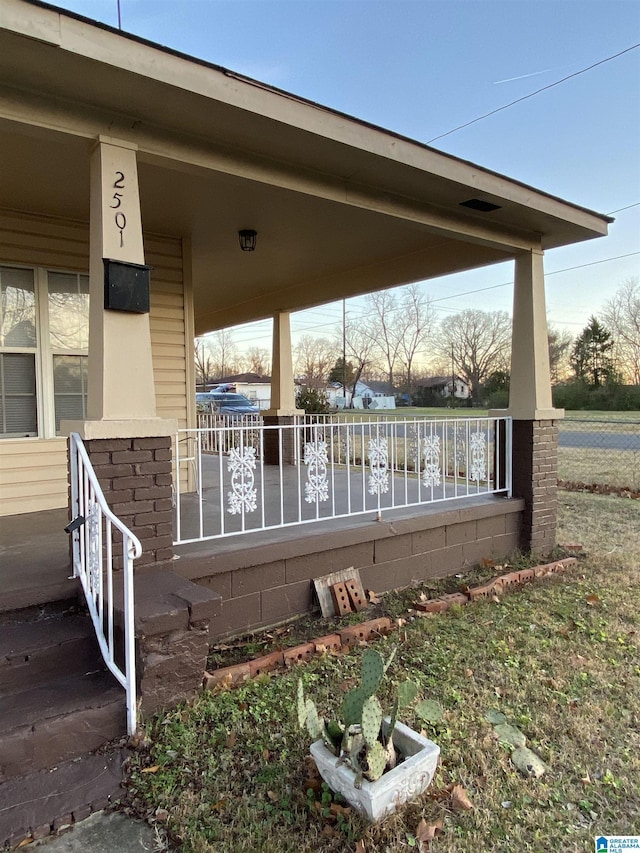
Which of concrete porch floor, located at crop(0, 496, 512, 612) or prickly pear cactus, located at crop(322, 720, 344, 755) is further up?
concrete porch floor, located at crop(0, 496, 512, 612)

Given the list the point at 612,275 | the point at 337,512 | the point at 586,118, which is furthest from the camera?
the point at 612,275

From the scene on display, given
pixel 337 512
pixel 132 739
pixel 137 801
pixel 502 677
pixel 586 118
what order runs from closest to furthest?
pixel 137 801
pixel 132 739
pixel 502 677
pixel 337 512
pixel 586 118

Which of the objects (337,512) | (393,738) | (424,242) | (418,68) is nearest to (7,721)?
(393,738)

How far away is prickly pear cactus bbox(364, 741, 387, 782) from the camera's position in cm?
175

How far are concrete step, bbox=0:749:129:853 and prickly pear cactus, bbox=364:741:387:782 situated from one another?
3.17 ft

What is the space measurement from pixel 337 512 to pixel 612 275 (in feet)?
105

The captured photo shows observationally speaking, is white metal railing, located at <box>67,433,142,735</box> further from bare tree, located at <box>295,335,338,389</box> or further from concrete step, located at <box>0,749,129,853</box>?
bare tree, located at <box>295,335,338,389</box>

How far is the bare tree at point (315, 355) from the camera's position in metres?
42.2

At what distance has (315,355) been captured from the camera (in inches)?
1681

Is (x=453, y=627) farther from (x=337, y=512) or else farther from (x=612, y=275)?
(x=612, y=275)

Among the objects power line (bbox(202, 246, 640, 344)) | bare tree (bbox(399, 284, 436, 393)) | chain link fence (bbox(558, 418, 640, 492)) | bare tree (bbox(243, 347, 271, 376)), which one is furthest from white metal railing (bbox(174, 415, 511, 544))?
bare tree (bbox(243, 347, 271, 376))

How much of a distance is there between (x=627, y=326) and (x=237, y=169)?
3399 centimetres

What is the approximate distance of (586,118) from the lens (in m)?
13.1

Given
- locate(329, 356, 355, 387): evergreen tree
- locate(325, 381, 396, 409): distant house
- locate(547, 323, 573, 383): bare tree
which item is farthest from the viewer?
locate(329, 356, 355, 387): evergreen tree
